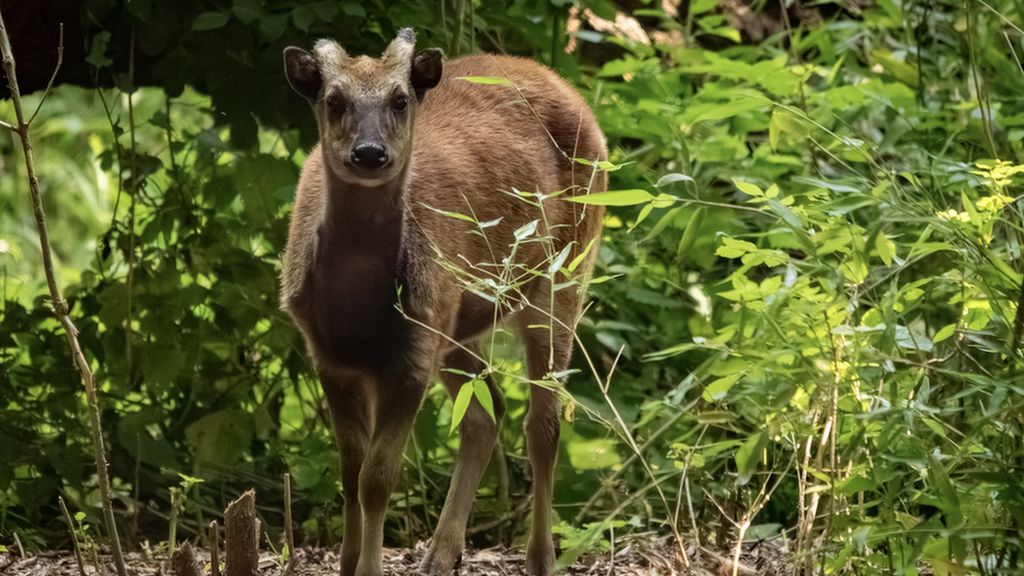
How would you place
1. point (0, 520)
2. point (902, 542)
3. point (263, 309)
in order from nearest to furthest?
point (902, 542) → point (0, 520) → point (263, 309)

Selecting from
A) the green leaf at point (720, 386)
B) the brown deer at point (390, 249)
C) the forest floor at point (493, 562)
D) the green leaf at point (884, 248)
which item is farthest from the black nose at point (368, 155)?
the green leaf at point (884, 248)

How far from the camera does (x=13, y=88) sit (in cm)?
388

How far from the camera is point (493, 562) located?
18.6ft

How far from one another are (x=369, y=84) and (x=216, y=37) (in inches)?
63.1

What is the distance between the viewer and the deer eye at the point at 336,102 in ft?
15.3

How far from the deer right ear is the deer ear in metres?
0.33

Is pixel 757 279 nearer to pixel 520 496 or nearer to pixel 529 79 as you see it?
pixel 520 496

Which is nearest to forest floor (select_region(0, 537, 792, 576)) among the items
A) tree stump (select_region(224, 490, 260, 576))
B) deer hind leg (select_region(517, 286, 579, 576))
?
deer hind leg (select_region(517, 286, 579, 576))

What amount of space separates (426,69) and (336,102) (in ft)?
1.22

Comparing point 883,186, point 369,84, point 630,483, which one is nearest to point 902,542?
point 883,186

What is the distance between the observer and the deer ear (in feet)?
15.8

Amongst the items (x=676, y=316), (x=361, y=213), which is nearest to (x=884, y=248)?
(x=361, y=213)

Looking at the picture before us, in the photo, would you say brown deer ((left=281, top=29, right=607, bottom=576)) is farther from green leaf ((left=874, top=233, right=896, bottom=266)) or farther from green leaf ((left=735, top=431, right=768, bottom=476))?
green leaf ((left=874, top=233, right=896, bottom=266))

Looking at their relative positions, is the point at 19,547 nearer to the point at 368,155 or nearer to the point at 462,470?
the point at 462,470
